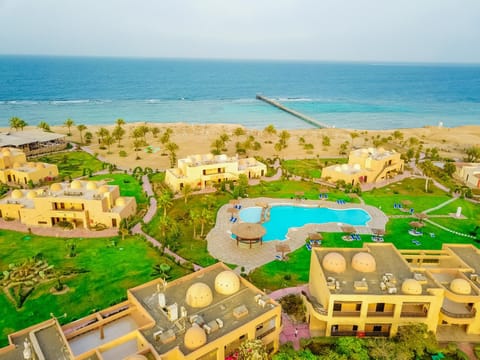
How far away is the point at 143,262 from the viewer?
133 feet

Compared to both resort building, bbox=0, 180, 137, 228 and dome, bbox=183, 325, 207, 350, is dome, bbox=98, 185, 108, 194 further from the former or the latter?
dome, bbox=183, 325, 207, 350

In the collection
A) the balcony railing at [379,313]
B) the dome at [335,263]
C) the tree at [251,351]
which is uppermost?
the dome at [335,263]

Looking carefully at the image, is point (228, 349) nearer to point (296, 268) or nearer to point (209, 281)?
point (209, 281)

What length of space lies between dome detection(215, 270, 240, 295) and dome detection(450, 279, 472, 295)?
1804cm

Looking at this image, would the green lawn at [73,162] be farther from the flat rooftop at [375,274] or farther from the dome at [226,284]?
the flat rooftop at [375,274]

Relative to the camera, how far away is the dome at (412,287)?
92.7 ft

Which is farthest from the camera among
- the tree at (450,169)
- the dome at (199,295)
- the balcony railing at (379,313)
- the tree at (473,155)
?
the tree at (473,155)

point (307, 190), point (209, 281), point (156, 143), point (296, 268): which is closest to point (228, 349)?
point (209, 281)

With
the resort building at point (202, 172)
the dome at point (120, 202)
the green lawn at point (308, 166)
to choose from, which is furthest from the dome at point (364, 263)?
the green lawn at point (308, 166)

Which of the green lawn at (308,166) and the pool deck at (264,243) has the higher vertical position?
the green lawn at (308,166)

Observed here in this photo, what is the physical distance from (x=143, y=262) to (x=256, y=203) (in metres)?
21.4

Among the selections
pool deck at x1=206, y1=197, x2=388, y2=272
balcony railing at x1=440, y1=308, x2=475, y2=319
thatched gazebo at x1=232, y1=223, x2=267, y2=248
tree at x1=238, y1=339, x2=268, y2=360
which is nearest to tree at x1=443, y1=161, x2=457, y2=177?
pool deck at x1=206, y1=197, x2=388, y2=272

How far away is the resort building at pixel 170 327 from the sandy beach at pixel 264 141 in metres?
49.5

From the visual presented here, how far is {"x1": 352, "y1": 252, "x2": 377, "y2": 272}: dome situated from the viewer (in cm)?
3092
